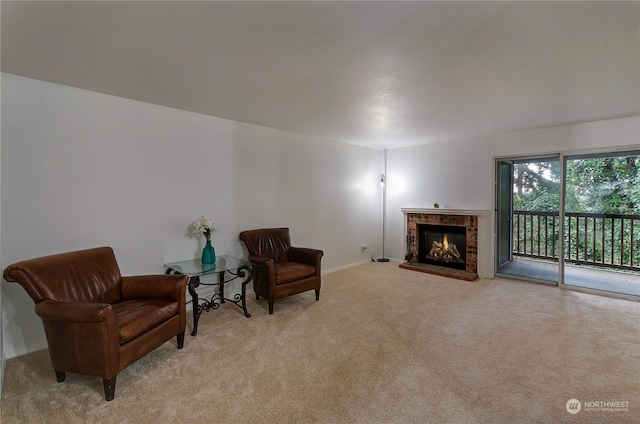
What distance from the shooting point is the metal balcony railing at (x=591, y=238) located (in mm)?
3883

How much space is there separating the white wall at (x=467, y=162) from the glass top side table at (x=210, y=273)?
11.4ft

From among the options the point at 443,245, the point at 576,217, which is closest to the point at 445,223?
the point at 443,245

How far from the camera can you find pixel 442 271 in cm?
481

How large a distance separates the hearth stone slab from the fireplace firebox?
0.16 metres

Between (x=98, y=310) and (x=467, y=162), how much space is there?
5.24 m

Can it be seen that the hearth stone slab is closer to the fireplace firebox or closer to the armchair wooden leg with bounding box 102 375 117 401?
the fireplace firebox

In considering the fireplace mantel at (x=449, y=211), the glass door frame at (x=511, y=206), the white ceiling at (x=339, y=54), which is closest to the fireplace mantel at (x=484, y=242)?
the fireplace mantel at (x=449, y=211)

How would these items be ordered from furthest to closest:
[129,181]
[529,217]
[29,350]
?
[529,217] → [129,181] → [29,350]

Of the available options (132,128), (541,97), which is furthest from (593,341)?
(132,128)

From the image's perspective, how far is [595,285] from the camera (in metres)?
3.97

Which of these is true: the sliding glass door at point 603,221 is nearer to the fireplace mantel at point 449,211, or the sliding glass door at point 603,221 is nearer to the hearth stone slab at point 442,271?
the fireplace mantel at point 449,211

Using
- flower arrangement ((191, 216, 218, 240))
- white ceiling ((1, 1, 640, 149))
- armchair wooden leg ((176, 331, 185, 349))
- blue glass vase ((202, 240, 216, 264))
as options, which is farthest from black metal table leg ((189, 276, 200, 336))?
white ceiling ((1, 1, 640, 149))

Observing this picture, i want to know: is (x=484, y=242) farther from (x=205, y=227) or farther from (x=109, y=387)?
(x=109, y=387)

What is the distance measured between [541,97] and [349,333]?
312cm
